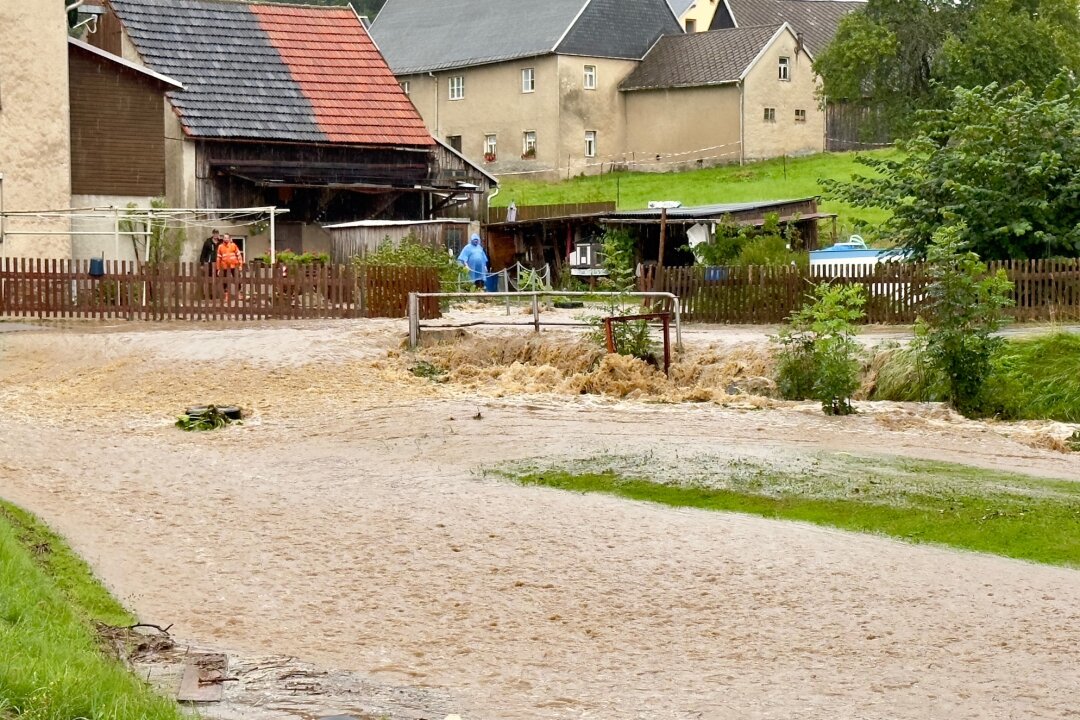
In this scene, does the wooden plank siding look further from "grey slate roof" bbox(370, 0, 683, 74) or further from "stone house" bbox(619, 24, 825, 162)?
"stone house" bbox(619, 24, 825, 162)

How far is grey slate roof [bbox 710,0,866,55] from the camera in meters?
80.7

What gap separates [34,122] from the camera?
37.2 m

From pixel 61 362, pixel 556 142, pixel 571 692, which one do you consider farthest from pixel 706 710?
pixel 556 142

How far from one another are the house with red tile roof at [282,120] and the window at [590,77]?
83.9 feet

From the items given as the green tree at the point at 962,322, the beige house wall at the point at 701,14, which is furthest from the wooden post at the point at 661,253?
the beige house wall at the point at 701,14

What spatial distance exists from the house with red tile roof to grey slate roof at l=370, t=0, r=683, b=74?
24980mm

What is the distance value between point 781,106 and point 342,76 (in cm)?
2928

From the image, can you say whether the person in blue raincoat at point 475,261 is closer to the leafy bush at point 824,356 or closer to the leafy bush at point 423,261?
the leafy bush at point 423,261

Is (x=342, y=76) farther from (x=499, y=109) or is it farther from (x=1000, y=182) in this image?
(x=499, y=109)

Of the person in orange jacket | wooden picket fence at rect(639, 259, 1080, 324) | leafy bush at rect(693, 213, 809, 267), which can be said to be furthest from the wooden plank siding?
wooden picket fence at rect(639, 259, 1080, 324)

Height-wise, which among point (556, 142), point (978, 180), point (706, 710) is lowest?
point (706, 710)

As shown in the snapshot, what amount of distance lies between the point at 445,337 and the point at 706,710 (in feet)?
62.6

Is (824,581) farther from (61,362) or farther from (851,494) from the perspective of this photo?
(61,362)

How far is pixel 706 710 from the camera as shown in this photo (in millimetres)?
9438
